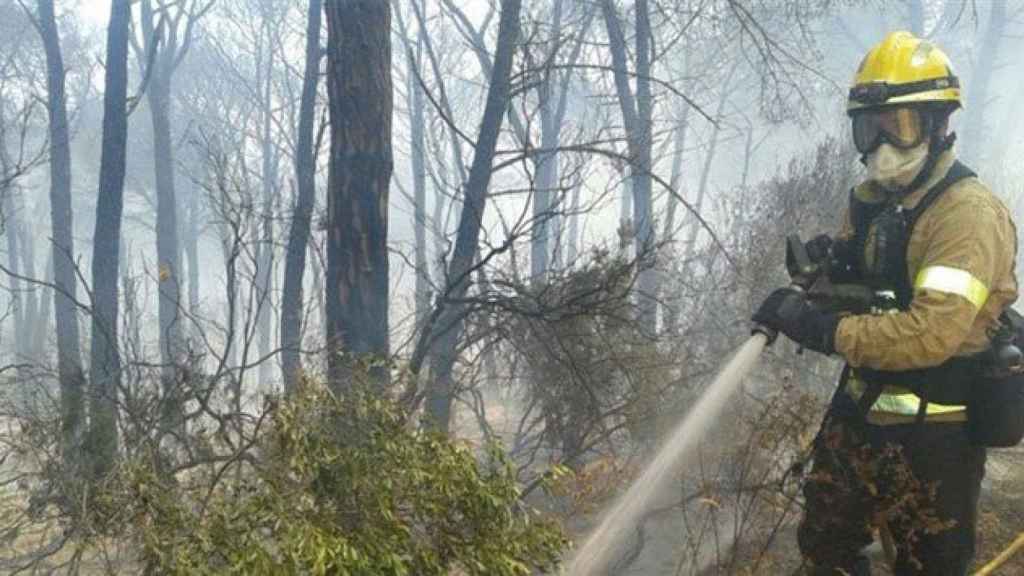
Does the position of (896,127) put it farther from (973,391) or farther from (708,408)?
(708,408)

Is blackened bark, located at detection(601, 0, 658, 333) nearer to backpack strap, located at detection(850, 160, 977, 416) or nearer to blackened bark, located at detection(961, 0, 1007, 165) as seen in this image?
backpack strap, located at detection(850, 160, 977, 416)

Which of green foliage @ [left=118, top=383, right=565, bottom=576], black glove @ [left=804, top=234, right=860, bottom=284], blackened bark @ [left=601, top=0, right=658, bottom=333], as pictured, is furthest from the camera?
blackened bark @ [left=601, top=0, right=658, bottom=333]

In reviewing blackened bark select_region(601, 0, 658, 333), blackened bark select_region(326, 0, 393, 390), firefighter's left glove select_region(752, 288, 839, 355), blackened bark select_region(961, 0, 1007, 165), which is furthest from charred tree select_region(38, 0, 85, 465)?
blackened bark select_region(961, 0, 1007, 165)

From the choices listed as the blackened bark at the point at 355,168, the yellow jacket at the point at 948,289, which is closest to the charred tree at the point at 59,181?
the blackened bark at the point at 355,168

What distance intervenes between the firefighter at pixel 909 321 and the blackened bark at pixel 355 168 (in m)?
2.74

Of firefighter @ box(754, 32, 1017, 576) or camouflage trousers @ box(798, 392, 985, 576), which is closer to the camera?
firefighter @ box(754, 32, 1017, 576)

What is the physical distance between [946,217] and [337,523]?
88.6 inches

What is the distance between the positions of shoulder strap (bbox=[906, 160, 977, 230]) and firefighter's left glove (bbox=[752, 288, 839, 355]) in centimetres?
43

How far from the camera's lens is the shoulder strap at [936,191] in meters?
2.86

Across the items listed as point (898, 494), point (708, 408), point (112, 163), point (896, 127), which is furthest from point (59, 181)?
point (898, 494)

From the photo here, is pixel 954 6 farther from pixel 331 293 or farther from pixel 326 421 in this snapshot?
pixel 326 421

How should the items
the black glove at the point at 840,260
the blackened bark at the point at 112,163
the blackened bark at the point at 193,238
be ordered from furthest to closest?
1. the blackened bark at the point at 193,238
2. the blackened bark at the point at 112,163
3. the black glove at the point at 840,260

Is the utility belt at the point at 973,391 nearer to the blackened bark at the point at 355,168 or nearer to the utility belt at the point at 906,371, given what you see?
the utility belt at the point at 906,371

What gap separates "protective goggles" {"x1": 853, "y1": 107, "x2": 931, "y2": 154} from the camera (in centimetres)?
298
